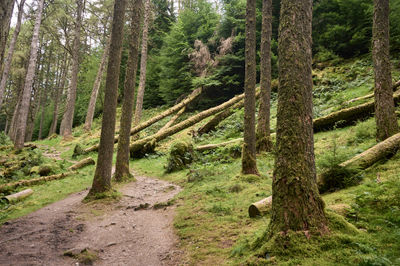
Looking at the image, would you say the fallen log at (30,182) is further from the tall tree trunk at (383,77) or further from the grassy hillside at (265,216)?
the tall tree trunk at (383,77)

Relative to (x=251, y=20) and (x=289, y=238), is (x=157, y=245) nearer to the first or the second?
(x=289, y=238)

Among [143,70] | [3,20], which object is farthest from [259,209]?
[143,70]

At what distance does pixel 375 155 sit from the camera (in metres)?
5.53

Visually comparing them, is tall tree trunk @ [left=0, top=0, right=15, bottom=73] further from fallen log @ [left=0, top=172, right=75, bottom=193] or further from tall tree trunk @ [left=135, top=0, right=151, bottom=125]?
tall tree trunk @ [left=135, top=0, right=151, bottom=125]

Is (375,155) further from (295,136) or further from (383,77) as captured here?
(295,136)

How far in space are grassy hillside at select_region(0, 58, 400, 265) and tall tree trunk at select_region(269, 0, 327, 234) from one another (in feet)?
0.85

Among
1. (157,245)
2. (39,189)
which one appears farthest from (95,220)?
(39,189)

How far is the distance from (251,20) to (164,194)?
6378 millimetres

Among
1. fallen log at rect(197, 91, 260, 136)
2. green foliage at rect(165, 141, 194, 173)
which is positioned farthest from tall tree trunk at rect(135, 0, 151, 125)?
green foliage at rect(165, 141, 194, 173)

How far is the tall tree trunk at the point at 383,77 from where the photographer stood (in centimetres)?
660

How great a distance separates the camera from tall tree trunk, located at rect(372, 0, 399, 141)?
6.60m

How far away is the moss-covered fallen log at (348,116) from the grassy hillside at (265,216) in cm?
54

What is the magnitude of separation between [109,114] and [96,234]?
3875 mm

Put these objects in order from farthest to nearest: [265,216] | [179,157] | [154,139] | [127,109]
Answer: [154,139] < [179,157] < [127,109] < [265,216]
